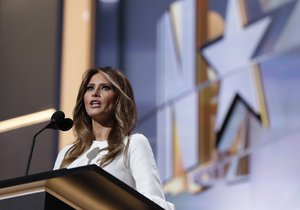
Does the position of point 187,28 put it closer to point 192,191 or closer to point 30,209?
point 192,191

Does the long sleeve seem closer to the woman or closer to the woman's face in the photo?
the woman

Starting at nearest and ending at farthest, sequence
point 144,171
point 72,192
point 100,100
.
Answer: point 72,192 → point 144,171 → point 100,100

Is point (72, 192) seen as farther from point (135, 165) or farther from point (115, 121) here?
point (115, 121)

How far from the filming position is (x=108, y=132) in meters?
2.22

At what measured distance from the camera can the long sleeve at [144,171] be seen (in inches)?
77.7

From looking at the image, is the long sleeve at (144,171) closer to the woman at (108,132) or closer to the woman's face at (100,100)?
the woman at (108,132)

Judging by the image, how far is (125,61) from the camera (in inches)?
155

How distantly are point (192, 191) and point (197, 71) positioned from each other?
613 millimetres

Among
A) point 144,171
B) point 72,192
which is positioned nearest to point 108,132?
point 144,171

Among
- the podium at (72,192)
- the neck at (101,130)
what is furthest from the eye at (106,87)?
the podium at (72,192)

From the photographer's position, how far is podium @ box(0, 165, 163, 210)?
1.60 meters

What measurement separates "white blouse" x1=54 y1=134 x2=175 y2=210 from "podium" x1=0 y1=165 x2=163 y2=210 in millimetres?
274

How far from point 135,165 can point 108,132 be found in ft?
0.64

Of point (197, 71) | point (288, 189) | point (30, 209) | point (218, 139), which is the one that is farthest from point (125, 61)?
point (30, 209)
